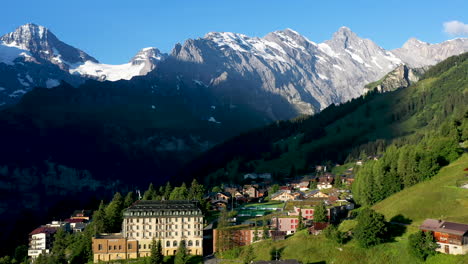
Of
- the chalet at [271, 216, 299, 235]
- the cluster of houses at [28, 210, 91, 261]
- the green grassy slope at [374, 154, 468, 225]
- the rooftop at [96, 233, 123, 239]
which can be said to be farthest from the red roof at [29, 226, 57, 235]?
the green grassy slope at [374, 154, 468, 225]

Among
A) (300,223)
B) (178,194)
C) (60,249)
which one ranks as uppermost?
(178,194)

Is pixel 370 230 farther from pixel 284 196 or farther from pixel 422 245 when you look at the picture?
pixel 284 196

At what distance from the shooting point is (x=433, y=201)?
118312 mm

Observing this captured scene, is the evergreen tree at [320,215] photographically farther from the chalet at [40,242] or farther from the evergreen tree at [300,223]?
the chalet at [40,242]

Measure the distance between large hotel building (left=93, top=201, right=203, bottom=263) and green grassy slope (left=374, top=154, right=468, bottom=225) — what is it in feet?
135

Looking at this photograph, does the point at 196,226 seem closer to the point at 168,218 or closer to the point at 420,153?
the point at 168,218

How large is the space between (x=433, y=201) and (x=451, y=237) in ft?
73.5

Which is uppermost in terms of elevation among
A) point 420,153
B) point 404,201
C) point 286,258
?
point 420,153

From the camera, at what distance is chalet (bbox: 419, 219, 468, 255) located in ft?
314

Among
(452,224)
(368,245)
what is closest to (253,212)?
(368,245)

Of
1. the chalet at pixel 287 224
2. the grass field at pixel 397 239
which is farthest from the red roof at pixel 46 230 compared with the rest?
the chalet at pixel 287 224

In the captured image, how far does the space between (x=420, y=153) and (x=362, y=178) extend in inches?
690

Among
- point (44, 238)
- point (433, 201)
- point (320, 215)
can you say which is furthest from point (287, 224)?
point (44, 238)

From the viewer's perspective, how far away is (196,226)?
128125 mm
